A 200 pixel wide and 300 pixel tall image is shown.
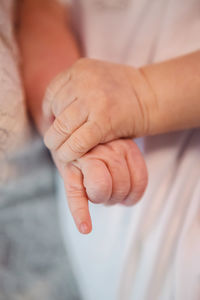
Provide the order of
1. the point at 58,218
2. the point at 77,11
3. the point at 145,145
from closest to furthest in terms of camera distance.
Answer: the point at 145,145, the point at 77,11, the point at 58,218

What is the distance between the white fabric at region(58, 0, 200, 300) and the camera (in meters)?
0.44

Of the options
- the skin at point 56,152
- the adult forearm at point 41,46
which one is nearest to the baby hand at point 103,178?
the skin at point 56,152

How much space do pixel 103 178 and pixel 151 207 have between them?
159 mm

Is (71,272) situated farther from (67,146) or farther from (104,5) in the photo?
(104,5)

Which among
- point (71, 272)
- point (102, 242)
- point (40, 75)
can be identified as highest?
point (40, 75)

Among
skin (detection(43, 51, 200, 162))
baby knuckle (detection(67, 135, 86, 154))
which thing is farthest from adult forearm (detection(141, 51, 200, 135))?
baby knuckle (detection(67, 135, 86, 154))

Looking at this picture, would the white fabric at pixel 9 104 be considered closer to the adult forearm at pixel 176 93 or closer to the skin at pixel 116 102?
the skin at pixel 116 102

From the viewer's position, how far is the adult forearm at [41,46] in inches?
20.1

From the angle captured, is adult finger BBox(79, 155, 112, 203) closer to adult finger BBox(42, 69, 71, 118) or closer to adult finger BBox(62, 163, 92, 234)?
adult finger BBox(62, 163, 92, 234)

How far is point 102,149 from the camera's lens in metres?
0.38

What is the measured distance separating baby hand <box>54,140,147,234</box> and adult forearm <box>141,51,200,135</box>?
6 cm

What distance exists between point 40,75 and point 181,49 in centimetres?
25

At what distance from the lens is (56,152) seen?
413mm

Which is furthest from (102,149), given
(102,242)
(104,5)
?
(104,5)
